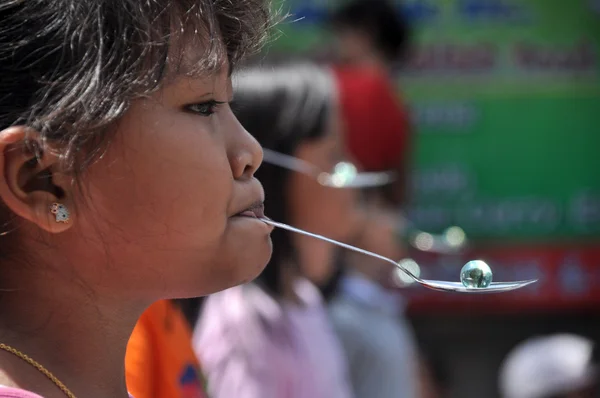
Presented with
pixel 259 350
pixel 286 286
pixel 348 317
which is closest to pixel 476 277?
pixel 259 350

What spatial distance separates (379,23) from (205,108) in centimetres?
305

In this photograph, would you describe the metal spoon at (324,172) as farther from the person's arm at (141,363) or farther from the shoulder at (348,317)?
the person's arm at (141,363)

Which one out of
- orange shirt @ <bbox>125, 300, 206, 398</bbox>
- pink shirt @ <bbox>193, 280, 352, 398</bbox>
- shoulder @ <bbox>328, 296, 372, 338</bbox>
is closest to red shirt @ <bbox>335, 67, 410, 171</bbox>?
shoulder @ <bbox>328, 296, 372, 338</bbox>

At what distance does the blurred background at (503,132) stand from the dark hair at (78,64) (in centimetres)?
328

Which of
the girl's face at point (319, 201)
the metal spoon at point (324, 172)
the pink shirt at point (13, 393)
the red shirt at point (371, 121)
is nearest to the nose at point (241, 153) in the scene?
the pink shirt at point (13, 393)

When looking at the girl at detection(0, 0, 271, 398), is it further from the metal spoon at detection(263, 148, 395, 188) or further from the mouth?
the metal spoon at detection(263, 148, 395, 188)

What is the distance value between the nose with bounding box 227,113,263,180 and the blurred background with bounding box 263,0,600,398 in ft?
10.5

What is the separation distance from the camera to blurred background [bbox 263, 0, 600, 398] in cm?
420

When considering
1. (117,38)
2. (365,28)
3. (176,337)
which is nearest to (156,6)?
(117,38)

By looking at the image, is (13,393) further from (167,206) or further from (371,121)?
(371,121)

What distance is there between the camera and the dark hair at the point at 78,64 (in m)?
0.86

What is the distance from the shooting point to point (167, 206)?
0.89 meters

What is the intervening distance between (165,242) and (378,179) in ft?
5.14

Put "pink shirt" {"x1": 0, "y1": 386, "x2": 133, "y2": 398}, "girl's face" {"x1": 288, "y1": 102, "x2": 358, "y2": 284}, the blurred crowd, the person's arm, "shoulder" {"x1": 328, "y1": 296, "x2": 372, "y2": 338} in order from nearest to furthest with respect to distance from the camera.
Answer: "pink shirt" {"x1": 0, "y1": 386, "x2": 133, "y2": 398}, the person's arm, the blurred crowd, "girl's face" {"x1": 288, "y1": 102, "x2": 358, "y2": 284}, "shoulder" {"x1": 328, "y1": 296, "x2": 372, "y2": 338}
